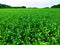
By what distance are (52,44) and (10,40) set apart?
7.61ft

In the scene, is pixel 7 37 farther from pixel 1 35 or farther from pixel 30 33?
pixel 30 33

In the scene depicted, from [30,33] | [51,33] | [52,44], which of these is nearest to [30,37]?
[30,33]

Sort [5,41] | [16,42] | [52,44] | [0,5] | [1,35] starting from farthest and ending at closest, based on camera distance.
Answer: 1. [0,5]
2. [1,35]
3. [5,41]
4. [16,42]
5. [52,44]

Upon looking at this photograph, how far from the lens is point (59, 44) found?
693cm

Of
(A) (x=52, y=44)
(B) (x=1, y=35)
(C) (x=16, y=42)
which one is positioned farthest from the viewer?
(B) (x=1, y=35)

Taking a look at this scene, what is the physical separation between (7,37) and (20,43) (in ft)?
3.39

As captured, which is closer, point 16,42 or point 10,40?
point 16,42

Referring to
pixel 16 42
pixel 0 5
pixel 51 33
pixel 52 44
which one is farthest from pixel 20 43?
pixel 0 5

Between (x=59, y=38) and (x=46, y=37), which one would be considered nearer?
(x=59, y=38)

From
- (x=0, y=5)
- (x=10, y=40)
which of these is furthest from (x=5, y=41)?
(x=0, y=5)

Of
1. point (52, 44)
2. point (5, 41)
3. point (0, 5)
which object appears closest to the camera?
point (52, 44)

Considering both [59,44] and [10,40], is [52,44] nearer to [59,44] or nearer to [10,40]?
[59,44]

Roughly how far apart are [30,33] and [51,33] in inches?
40.9

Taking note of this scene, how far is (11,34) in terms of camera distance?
915 cm
